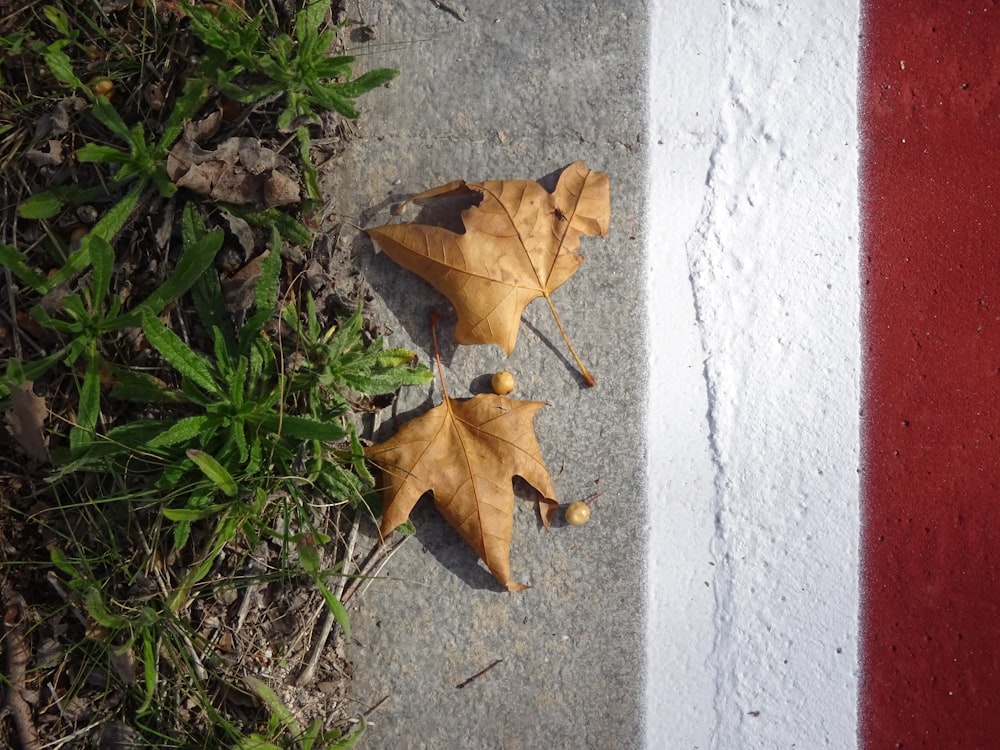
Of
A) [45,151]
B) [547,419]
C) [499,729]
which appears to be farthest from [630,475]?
[45,151]

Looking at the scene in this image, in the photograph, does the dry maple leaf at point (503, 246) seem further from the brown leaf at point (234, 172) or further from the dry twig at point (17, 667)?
the dry twig at point (17, 667)

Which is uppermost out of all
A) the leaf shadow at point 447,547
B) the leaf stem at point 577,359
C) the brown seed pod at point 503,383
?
the leaf stem at point 577,359

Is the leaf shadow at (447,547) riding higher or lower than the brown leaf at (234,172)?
lower

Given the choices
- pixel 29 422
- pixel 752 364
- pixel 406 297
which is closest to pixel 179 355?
pixel 29 422

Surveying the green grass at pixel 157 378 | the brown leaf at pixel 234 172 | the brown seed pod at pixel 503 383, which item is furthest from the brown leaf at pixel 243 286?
the brown seed pod at pixel 503 383

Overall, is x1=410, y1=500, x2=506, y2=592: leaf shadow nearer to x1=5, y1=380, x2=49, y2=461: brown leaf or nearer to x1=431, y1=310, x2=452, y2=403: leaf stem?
x1=431, y1=310, x2=452, y2=403: leaf stem

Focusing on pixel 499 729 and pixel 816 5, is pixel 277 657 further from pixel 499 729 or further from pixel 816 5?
pixel 816 5

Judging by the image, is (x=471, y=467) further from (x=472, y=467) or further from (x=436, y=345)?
(x=436, y=345)
